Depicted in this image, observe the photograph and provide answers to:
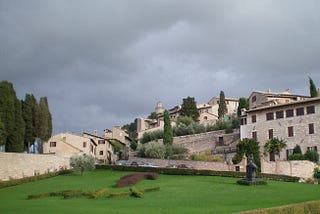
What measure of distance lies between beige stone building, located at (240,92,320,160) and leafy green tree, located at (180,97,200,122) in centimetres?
3682

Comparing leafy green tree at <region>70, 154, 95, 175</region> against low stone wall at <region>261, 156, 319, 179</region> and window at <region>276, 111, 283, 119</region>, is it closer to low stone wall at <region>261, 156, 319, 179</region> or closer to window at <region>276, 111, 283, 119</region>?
low stone wall at <region>261, 156, 319, 179</region>

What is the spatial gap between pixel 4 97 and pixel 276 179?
3452 cm

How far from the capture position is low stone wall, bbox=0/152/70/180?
4262 cm

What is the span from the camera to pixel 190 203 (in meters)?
25.0

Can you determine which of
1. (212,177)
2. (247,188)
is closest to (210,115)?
(212,177)

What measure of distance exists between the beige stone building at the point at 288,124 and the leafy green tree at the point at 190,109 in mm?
36818

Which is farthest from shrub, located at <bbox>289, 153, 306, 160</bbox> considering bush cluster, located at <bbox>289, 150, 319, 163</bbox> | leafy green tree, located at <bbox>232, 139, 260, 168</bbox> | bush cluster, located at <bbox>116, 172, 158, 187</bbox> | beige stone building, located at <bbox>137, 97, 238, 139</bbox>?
beige stone building, located at <bbox>137, 97, 238, 139</bbox>

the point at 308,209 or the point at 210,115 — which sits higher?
the point at 210,115

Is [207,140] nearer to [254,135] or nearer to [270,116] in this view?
[254,135]

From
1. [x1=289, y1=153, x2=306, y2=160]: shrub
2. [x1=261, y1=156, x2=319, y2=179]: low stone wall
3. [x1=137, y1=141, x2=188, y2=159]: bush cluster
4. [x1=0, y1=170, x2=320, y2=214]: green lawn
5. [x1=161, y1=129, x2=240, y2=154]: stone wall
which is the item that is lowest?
[x1=0, y1=170, x2=320, y2=214]: green lawn

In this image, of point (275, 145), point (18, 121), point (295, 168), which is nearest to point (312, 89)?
point (275, 145)

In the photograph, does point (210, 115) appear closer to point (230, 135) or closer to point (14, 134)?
point (230, 135)

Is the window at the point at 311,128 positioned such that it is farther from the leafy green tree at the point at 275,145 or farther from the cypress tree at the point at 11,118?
the cypress tree at the point at 11,118

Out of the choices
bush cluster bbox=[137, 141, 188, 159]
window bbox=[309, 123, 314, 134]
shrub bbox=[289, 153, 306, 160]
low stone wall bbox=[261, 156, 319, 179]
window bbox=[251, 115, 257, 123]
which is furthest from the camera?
bush cluster bbox=[137, 141, 188, 159]
